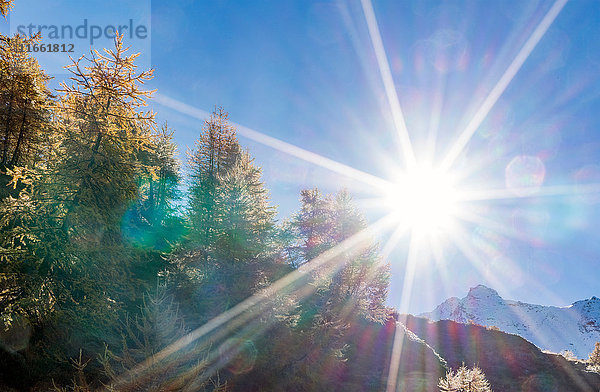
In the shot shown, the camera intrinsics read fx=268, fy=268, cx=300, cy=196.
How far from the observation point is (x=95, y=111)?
1065 cm

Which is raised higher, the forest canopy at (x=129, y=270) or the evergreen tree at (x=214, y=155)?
the evergreen tree at (x=214, y=155)

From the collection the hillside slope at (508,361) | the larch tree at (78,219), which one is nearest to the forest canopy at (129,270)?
the larch tree at (78,219)

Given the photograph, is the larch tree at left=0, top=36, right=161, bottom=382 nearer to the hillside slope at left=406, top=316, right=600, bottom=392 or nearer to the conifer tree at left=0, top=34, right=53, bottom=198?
the conifer tree at left=0, top=34, right=53, bottom=198

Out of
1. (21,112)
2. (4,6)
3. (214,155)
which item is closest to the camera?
(4,6)

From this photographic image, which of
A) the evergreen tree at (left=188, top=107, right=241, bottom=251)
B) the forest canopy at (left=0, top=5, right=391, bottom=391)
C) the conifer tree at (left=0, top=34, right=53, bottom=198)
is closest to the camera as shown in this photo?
the forest canopy at (left=0, top=5, right=391, bottom=391)

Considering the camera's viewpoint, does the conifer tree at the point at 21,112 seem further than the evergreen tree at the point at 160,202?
No

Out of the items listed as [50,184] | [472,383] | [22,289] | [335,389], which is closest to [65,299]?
[22,289]

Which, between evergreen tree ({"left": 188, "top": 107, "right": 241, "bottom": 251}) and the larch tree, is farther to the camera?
evergreen tree ({"left": 188, "top": 107, "right": 241, "bottom": 251})

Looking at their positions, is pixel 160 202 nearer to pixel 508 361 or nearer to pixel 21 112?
pixel 21 112

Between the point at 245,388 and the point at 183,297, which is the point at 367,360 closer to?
the point at 245,388

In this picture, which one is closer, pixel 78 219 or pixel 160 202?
pixel 78 219

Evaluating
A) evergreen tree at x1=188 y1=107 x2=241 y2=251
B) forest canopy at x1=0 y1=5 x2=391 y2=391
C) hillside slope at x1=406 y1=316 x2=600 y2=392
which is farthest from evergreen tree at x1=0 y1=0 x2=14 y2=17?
hillside slope at x1=406 y1=316 x2=600 y2=392

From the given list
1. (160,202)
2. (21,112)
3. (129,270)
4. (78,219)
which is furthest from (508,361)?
(21,112)

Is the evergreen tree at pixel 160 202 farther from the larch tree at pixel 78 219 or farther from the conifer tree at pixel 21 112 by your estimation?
the larch tree at pixel 78 219
